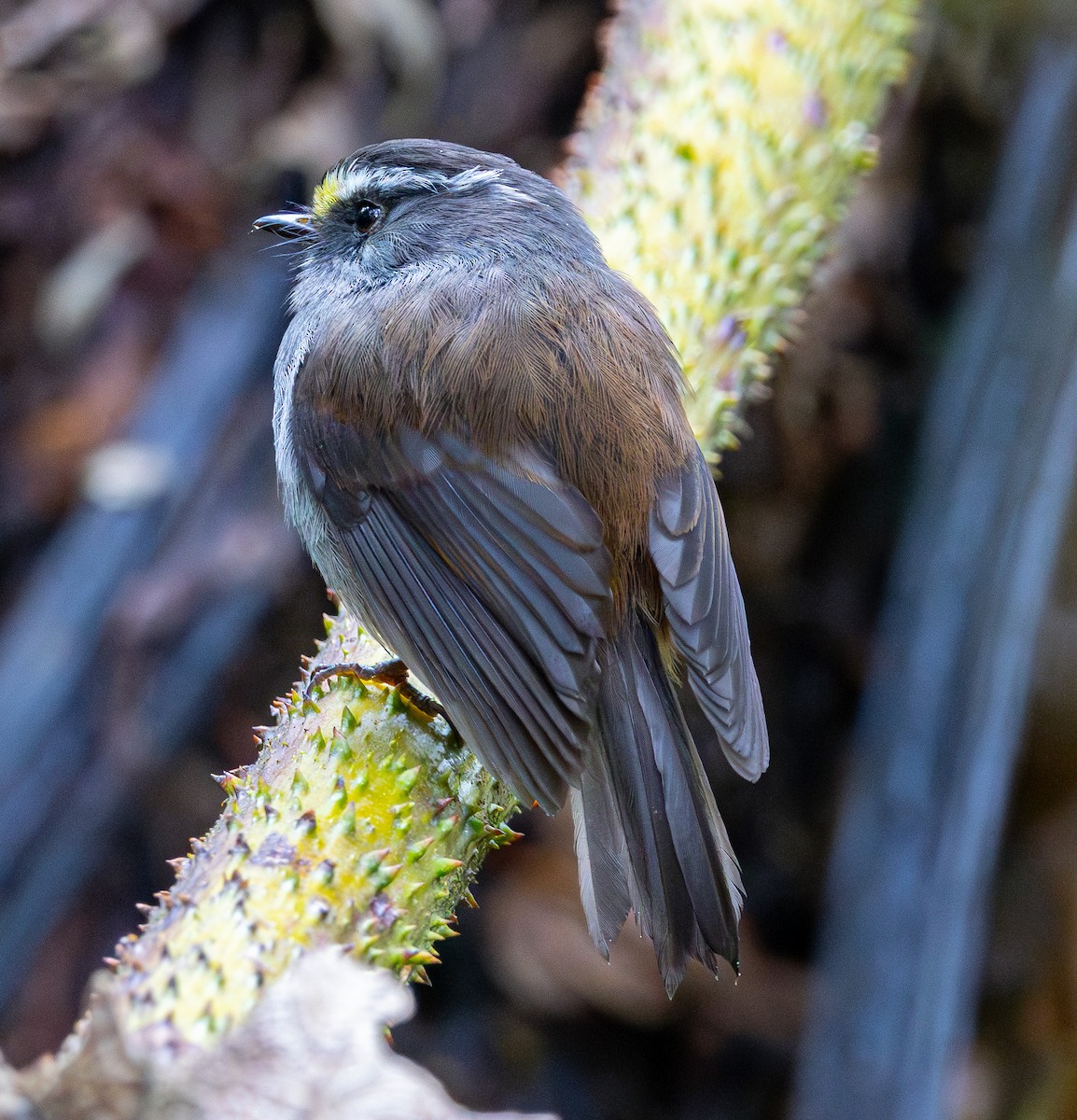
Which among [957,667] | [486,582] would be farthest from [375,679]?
[957,667]

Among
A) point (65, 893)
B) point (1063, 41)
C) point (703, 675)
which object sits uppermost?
point (1063, 41)

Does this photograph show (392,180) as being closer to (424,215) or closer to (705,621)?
(424,215)

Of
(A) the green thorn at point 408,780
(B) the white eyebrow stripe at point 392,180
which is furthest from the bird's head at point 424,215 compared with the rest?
(A) the green thorn at point 408,780

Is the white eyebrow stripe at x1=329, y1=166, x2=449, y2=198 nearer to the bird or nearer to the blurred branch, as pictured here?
the bird

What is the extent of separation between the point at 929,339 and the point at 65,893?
3.92 meters

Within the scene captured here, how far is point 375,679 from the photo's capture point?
2223 millimetres

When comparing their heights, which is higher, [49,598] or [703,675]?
[703,675]

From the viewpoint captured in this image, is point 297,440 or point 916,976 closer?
point 297,440

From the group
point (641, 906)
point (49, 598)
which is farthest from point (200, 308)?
point (641, 906)

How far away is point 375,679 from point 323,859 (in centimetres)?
54

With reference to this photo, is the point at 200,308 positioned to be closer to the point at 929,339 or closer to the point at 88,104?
the point at 88,104

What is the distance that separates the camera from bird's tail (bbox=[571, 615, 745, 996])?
6.73ft

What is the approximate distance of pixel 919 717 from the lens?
472cm

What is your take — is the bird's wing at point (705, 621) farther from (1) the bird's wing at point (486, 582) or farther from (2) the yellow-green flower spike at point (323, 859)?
(2) the yellow-green flower spike at point (323, 859)
